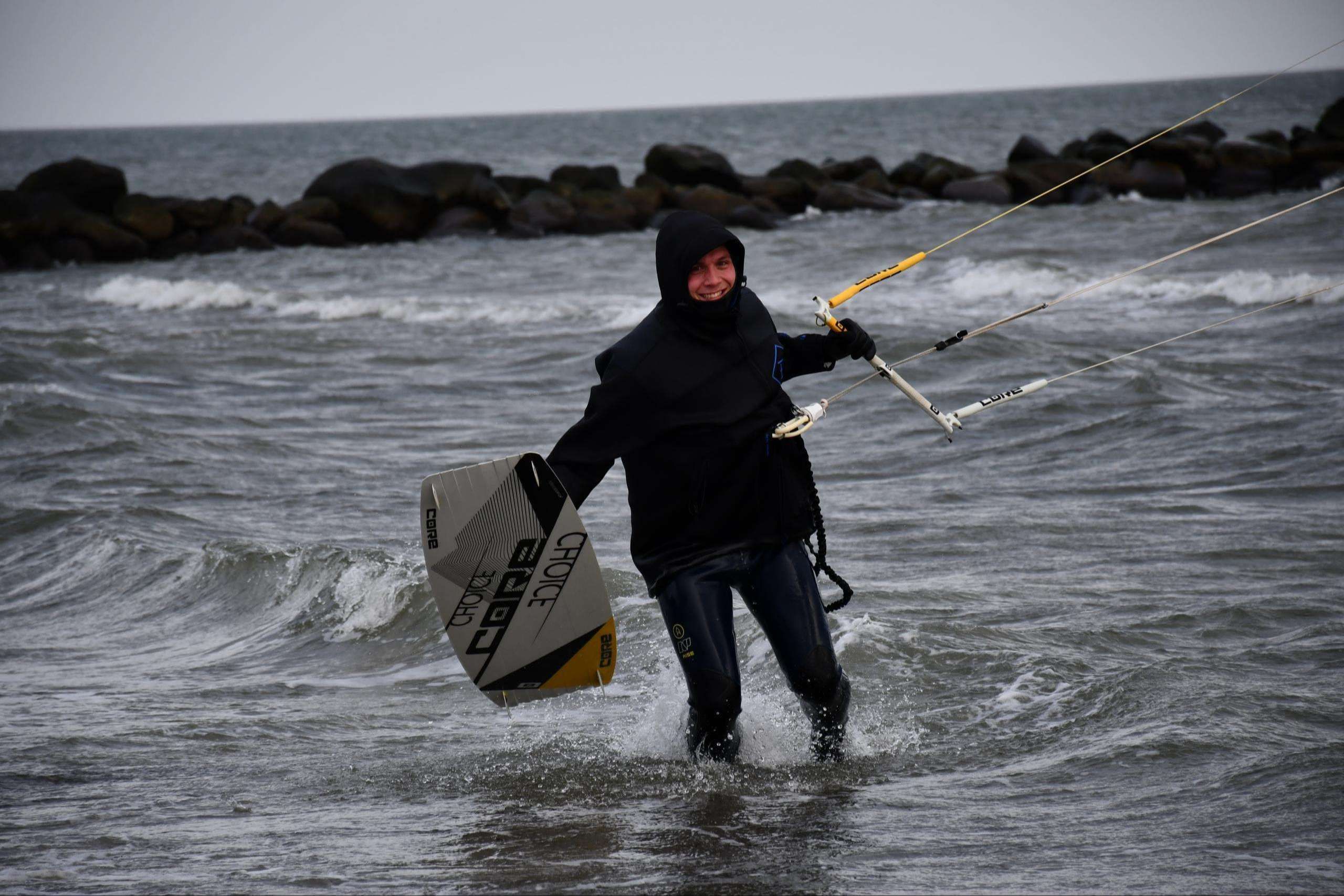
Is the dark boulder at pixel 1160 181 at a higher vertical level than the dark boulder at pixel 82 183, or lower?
lower

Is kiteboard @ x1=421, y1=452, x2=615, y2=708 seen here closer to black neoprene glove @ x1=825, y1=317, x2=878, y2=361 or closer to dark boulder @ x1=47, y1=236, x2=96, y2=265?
black neoprene glove @ x1=825, y1=317, x2=878, y2=361

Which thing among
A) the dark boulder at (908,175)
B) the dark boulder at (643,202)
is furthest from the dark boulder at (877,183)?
the dark boulder at (643,202)

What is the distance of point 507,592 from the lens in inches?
200

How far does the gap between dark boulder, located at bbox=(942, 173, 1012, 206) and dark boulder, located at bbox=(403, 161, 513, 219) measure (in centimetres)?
1207

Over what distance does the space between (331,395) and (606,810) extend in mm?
10887

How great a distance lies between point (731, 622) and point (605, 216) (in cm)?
3147

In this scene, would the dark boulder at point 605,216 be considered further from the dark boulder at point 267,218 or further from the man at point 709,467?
the man at point 709,467

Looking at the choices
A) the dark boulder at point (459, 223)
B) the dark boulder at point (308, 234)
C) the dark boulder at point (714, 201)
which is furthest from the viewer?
the dark boulder at point (459, 223)

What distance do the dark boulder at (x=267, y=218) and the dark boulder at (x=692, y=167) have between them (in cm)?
1058

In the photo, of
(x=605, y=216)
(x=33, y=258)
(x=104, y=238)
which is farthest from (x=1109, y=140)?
(x=33, y=258)

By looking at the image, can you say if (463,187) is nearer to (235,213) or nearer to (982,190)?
(235,213)

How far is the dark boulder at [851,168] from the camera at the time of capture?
138ft

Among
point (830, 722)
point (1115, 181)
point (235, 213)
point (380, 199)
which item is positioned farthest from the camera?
point (235, 213)

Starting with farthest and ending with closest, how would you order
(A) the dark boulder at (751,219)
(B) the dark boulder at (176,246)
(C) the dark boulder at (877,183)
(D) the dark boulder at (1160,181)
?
(C) the dark boulder at (877,183), (B) the dark boulder at (176,246), (D) the dark boulder at (1160,181), (A) the dark boulder at (751,219)
